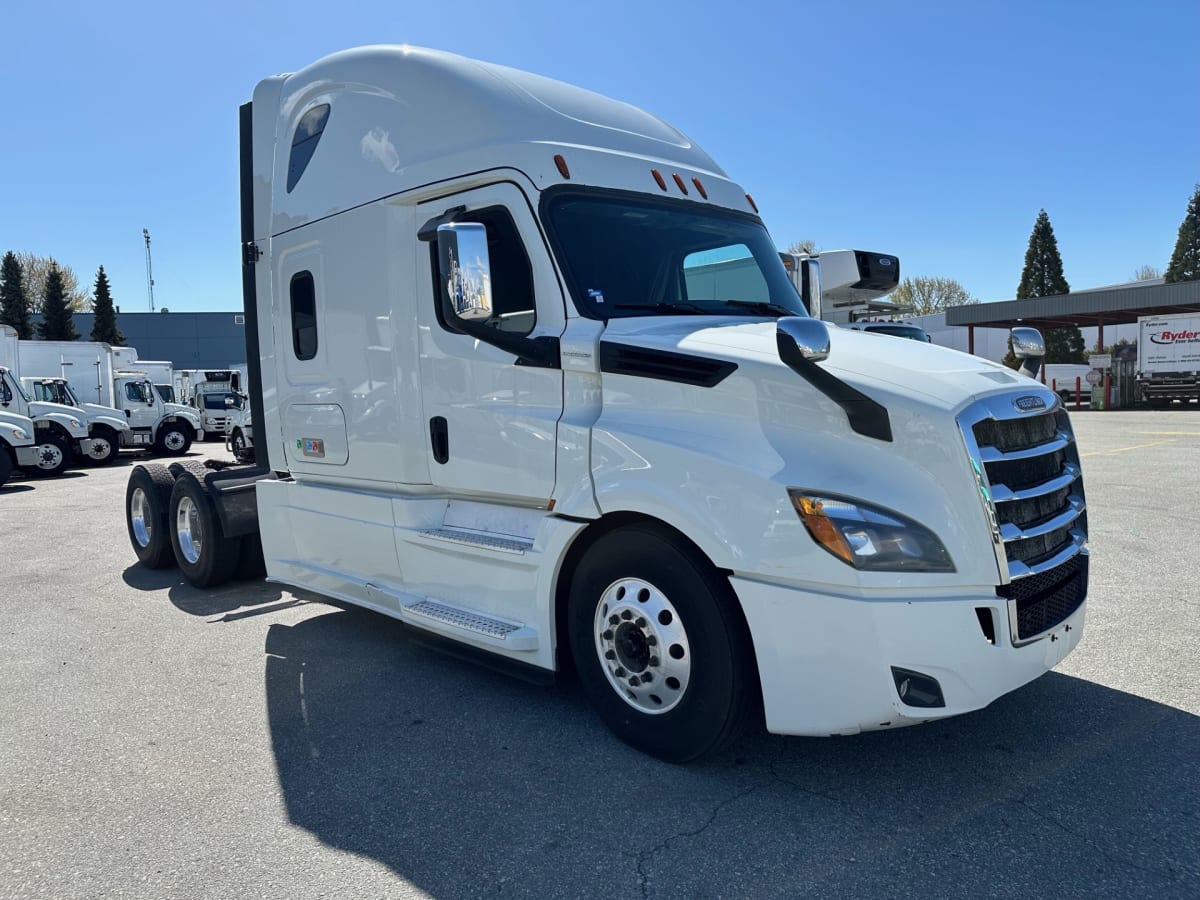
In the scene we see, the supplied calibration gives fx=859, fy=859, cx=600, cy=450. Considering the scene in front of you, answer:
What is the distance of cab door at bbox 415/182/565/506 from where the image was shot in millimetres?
3943

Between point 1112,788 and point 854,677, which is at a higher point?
point 854,677

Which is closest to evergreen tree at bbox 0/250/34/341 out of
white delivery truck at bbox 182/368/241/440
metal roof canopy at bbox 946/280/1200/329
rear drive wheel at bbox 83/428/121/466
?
white delivery truck at bbox 182/368/241/440

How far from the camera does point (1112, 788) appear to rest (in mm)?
3322

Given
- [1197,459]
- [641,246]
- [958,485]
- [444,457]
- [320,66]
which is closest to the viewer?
[958,485]

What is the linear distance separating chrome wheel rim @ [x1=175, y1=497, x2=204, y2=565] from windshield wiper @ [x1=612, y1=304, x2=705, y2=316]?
15.6ft

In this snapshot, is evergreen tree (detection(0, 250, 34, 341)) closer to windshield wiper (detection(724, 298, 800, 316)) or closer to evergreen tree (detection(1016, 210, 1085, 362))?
windshield wiper (detection(724, 298, 800, 316))

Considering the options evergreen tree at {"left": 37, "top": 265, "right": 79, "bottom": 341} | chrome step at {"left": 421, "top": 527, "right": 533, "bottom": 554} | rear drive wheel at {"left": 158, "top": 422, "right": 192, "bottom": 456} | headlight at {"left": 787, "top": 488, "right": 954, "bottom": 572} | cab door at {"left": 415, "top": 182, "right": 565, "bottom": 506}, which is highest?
evergreen tree at {"left": 37, "top": 265, "right": 79, "bottom": 341}

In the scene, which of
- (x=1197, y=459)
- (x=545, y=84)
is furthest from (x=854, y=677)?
(x=1197, y=459)

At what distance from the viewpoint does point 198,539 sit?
281 inches

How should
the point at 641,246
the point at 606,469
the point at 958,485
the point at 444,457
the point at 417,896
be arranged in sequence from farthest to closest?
the point at 444,457 < the point at 641,246 < the point at 606,469 < the point at 958,485 < the point at 417,896

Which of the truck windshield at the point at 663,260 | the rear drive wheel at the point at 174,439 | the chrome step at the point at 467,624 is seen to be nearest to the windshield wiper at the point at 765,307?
the truck windshield at the point at 663,260

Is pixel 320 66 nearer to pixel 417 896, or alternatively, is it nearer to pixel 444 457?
pixel 444 457

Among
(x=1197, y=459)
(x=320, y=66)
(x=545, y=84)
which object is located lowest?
(x=1197, y=459)

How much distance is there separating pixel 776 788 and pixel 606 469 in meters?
1.45
